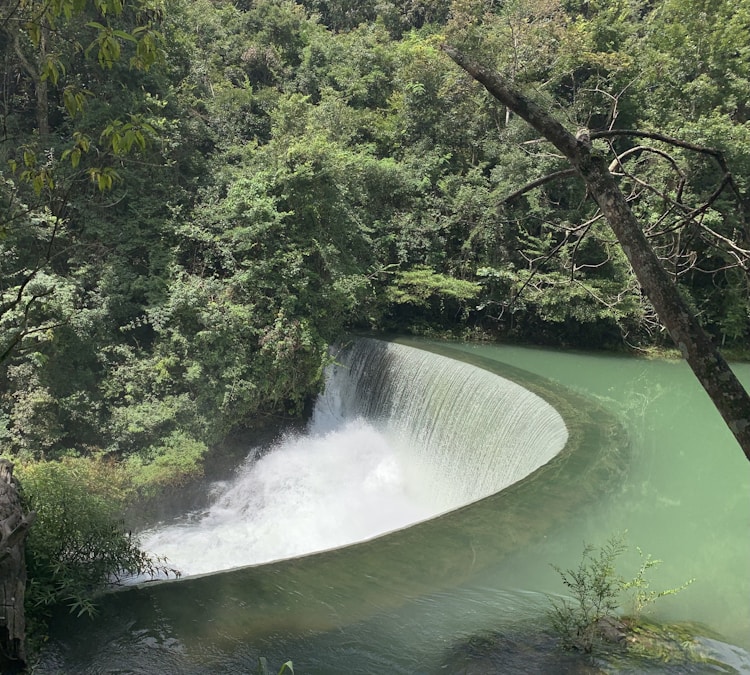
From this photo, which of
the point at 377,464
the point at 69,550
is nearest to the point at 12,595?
the point at 69,550

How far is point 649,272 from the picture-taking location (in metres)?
1.51

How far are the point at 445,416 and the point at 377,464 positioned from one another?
1334mm

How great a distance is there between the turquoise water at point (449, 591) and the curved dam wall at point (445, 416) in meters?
1.01

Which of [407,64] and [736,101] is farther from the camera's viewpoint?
[407,64]

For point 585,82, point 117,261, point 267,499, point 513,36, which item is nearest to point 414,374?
point 267,499

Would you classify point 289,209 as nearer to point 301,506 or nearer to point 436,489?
point 301,506

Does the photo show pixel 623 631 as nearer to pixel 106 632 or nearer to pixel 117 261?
pixel 106 632

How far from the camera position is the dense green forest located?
22.1ft

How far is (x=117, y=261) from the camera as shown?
300 inches

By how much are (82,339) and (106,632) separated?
5.17m

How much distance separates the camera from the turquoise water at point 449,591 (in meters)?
2.56

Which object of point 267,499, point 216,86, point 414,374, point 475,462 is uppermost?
point 216,86

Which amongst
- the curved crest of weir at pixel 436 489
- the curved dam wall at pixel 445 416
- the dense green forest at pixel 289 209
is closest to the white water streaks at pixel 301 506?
the curved dam wall at pixel 445 416

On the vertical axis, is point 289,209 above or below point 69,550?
above
